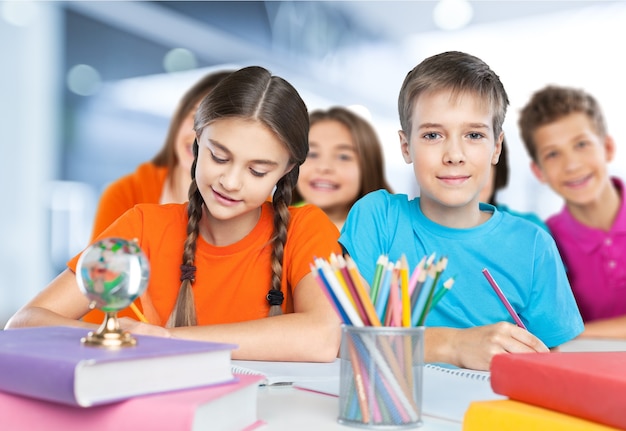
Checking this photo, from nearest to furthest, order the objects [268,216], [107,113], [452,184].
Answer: [452,184] → [268,216] → [107,113]

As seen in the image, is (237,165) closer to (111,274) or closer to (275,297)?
(275,297)

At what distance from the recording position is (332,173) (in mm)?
2775

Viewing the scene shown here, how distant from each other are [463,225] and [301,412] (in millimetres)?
742

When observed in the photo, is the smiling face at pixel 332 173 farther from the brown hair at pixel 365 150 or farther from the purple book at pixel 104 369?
the purple book at pixel 104 369

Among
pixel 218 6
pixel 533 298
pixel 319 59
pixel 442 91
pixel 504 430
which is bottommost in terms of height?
pixel 504 430

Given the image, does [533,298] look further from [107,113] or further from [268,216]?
[107,113]

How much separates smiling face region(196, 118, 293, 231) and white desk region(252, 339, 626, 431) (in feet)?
1.58

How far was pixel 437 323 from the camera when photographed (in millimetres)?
1411

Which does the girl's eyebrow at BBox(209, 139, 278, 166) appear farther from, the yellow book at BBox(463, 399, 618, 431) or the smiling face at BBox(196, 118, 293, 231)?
the yellow book at BBox(463, 399, 618, 431)

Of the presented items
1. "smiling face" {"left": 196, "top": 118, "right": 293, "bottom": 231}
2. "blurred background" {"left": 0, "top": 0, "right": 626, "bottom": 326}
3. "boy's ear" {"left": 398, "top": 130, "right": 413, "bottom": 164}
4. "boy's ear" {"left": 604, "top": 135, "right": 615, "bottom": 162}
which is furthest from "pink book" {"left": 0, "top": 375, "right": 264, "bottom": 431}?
"blurred background" {"left": 0, "top": 0, "right": 626, "bottom": 326}

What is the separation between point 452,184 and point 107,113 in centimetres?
413

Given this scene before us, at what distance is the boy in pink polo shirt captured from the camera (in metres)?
2.48

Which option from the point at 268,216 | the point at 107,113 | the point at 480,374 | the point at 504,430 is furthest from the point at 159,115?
A: the point at 504,430

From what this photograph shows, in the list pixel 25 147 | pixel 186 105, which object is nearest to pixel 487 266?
pixel 186 105
